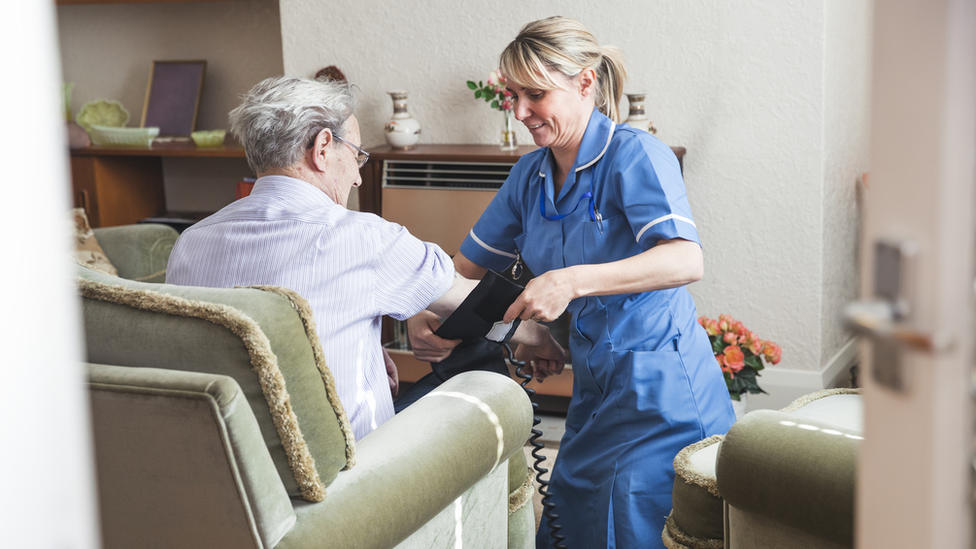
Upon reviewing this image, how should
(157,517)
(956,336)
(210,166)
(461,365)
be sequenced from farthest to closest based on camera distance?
1. (210,166)
2. (461,365)
3. (157,517)
4. (956,336)

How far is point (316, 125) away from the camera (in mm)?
1545

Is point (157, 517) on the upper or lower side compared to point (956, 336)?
lower

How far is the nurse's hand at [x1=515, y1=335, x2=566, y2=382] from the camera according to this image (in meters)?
1.78

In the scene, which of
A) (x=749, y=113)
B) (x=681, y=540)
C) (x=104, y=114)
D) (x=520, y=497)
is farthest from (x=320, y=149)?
(x=104, y=114)

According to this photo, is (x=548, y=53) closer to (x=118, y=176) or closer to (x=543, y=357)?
(x=543, y=357)

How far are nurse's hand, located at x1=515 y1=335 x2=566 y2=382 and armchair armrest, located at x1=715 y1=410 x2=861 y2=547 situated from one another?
613mm

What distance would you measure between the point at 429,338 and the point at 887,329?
1286 mm

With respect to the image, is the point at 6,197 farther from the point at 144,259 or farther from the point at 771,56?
the point at 144,259

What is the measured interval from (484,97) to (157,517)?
2.28 meters

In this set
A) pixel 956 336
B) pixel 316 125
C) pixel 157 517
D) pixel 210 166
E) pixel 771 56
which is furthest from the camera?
pixel 210 166

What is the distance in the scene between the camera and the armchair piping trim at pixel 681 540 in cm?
143

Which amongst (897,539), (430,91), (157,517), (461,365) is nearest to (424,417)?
(461,365)

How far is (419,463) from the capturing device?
1.28 m

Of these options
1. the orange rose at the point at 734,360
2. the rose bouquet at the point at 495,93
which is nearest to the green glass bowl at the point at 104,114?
the rose bouquet at the point at 495,93
